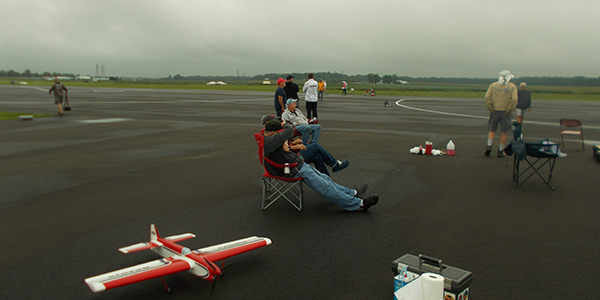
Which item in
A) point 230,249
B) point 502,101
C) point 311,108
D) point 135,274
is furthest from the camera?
point 311,108

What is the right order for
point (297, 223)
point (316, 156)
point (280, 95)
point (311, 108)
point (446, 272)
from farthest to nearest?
1. point (311, 108)
2. point (280, 95)
3. point (316, 156)
4. point (297, 223)
5. point (446, 272)

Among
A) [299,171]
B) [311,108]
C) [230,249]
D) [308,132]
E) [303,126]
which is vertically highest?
[311,108]

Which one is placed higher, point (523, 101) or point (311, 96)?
point (311, 96)

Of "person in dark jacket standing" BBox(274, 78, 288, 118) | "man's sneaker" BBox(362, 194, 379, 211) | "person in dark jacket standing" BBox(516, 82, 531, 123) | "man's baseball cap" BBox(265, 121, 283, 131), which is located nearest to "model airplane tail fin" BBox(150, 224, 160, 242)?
"man's baseball cap" BBox(265, 121, 283, 131)

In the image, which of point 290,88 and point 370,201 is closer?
point 370,201

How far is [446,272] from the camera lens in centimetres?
300

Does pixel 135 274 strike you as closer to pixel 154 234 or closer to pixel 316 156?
pixel 154 234

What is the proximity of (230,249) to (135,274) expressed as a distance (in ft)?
3.16

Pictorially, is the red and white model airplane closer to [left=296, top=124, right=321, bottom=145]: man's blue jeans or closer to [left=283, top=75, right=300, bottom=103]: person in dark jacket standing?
[left=296, top=124, right=321, bottom=145]: man's blue jeans

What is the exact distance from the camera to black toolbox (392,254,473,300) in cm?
282

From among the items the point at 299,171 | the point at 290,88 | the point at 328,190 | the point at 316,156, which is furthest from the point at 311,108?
the point at 328,190

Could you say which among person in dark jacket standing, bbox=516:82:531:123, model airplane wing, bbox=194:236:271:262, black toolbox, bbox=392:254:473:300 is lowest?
model airplane wing, bbox=194:236:271:262

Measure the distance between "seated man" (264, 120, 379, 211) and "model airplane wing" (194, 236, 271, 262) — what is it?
1525 mm

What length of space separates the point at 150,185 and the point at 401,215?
4.52 m
